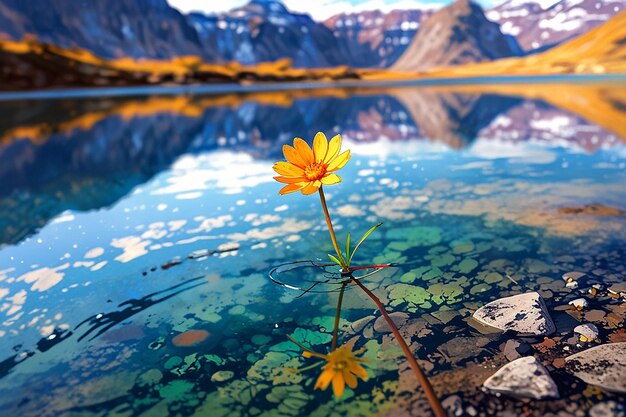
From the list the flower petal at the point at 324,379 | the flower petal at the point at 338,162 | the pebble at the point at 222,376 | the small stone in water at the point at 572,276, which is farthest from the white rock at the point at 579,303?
the pebble at the point at 222,376

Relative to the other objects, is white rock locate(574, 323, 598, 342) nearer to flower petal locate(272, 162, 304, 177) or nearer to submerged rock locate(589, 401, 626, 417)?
submerged rock locate(589, 401, 626, 417)

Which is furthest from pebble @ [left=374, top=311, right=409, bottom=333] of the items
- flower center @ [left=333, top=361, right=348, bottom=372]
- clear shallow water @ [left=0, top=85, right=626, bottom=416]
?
flower center @ [left=333, top=361, right=348, bottom=372]

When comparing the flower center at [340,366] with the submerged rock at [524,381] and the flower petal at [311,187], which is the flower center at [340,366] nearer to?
the submerged rock at [524,381]

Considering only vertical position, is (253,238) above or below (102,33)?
below

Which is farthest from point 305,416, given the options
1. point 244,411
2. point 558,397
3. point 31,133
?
point 31,133

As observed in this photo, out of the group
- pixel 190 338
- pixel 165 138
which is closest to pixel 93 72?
pixel 165 138

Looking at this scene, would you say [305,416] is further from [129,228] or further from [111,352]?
[129,228]
